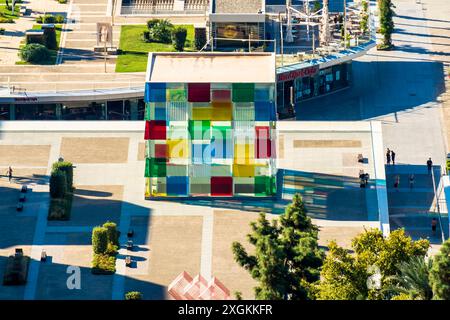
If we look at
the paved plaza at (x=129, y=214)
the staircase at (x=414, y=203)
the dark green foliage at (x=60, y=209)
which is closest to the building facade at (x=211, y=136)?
the paved plaza at (x=129, y=214)

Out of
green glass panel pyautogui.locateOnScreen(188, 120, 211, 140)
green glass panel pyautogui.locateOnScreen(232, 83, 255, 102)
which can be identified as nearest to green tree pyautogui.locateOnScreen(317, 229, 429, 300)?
green glass panel pyautogui.locateOnScreen(232, 83, 255, 102)

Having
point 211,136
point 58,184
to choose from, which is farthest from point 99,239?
point 211,136

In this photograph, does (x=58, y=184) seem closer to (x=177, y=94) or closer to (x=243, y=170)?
(x=177, y=94)

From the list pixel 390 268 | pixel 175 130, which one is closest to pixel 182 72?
pixel 175 130

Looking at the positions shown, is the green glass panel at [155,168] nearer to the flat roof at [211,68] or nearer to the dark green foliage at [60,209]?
the flat roof at [211,68]
